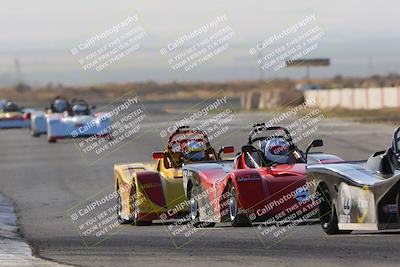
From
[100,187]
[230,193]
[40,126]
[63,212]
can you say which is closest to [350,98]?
[40,126]

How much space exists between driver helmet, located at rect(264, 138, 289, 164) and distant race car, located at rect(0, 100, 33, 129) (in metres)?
45.3

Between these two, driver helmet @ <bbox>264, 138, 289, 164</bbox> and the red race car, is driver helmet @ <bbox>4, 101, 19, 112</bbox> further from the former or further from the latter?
driver helmet @ <bbox>264, 138, 289, 164</bbox>

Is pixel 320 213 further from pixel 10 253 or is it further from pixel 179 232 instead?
pixel 10 253

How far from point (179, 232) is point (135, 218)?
2961 millimetres

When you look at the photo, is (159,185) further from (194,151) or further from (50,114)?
(50,114)

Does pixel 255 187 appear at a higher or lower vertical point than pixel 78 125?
higher

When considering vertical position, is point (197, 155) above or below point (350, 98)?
above

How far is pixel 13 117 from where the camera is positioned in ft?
206

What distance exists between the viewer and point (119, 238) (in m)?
16.3

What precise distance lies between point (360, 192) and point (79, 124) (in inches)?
1298

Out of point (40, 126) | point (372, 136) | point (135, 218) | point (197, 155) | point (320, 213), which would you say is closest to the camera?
point (320, 213)

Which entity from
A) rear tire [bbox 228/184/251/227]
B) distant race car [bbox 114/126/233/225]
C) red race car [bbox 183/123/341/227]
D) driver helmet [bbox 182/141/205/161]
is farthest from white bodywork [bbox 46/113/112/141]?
rear tire [bbox 228/184/251/227]

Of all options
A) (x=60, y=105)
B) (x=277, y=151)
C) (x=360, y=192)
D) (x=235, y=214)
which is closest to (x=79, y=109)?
(x=60, y=105)

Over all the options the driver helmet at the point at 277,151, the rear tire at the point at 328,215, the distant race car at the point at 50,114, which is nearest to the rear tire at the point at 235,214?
the driver helmet at the point at 277,151
